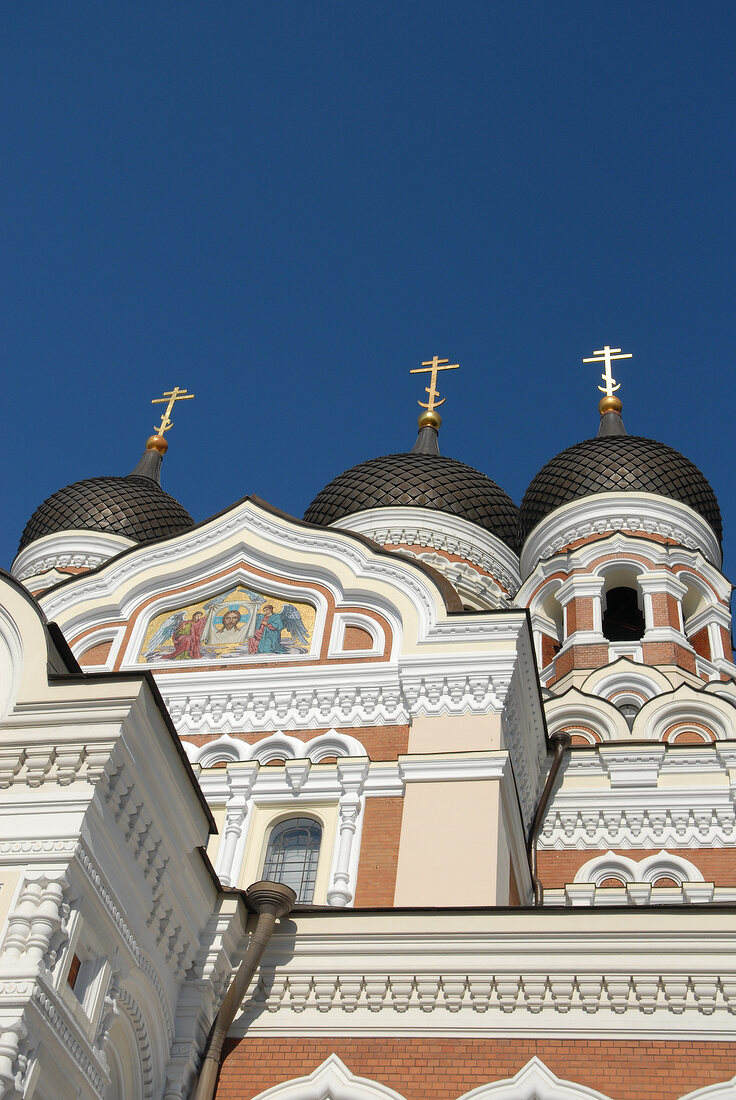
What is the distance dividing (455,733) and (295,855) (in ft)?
5.22

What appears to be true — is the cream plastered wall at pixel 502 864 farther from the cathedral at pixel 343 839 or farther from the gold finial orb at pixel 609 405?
the gold finial orb at pixel 609 405

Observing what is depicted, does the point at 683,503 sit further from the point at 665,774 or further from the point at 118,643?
the point at 118,643

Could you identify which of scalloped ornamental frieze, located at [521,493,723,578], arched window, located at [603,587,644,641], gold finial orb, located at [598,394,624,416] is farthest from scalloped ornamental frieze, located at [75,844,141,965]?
gold finial orb, located at [598,394,624,416]

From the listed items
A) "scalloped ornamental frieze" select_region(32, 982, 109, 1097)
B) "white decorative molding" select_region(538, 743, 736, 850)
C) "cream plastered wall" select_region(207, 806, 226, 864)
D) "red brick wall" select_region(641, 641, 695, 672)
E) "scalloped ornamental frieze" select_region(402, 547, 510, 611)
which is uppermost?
"scalloped ornamental frieze" select_region(402, 547, 510, 611)

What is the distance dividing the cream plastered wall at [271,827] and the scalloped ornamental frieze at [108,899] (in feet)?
10.00

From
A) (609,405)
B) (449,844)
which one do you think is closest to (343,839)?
(449,844)

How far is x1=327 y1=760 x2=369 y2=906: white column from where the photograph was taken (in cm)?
1012

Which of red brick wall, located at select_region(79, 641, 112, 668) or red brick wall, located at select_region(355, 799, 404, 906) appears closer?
red brick wall, located at select_region(355, 799, 404, 906)

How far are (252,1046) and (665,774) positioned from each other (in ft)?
23.6

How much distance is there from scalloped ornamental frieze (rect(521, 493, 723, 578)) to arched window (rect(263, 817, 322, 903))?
1115 cm

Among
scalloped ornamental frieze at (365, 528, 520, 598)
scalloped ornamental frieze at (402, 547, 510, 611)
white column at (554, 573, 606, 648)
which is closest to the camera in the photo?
white column at (554, 573, 606, 648)

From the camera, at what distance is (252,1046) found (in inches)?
324

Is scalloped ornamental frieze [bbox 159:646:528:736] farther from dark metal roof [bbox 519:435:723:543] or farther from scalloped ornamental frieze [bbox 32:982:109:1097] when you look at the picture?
dark metal roof [bbox 519:435:723:543]

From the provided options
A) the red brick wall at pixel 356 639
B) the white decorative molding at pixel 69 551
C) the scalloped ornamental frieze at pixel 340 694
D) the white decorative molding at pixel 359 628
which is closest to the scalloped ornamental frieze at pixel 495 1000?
the scalloped ornamental frieze at pixel 340 694
